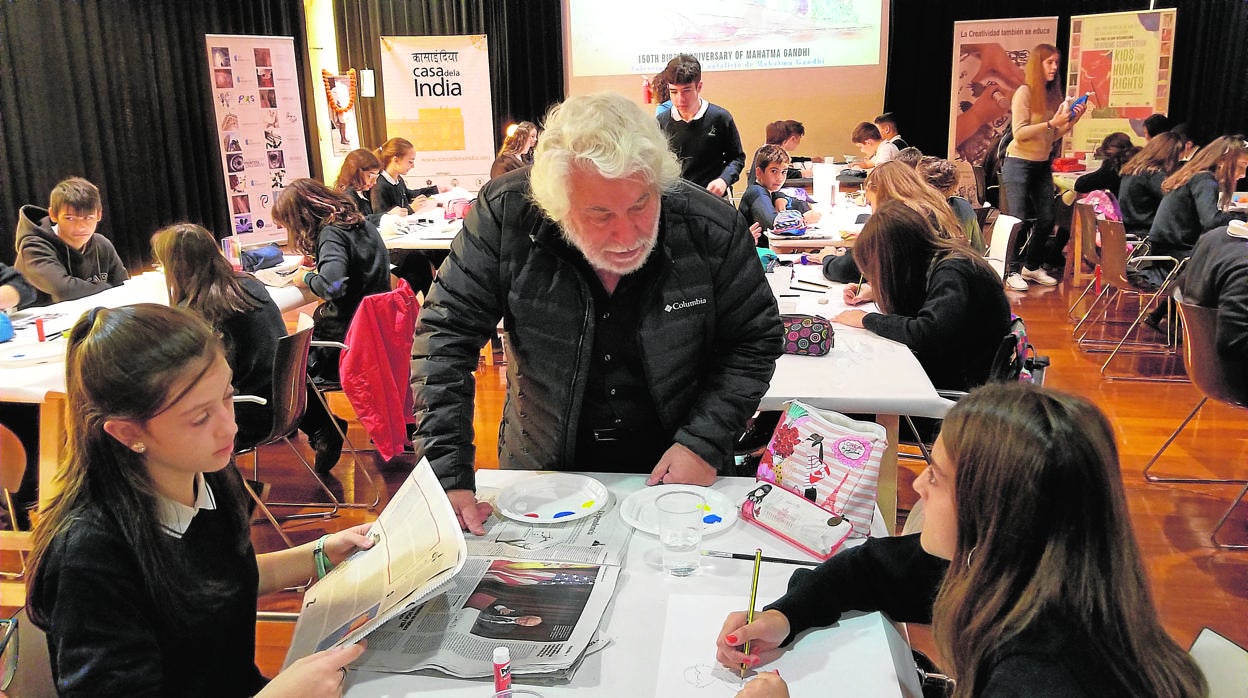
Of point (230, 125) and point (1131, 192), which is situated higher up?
point (230, 125)

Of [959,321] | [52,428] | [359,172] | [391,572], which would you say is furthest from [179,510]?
[359,172]

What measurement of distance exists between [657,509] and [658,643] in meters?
0.40

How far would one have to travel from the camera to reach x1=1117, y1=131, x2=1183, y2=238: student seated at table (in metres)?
6.12

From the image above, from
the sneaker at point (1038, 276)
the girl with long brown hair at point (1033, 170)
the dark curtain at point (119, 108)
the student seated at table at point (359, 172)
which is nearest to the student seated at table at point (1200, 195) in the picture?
the girl with long brown hair at point (1033, 170)

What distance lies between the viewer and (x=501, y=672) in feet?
3.87

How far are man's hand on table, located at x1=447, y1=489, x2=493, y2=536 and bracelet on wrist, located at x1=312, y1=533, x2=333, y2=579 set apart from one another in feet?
0.76

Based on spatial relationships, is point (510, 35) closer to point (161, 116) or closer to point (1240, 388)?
point (161, 116)

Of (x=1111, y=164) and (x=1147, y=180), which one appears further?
(x=1111, y=164)

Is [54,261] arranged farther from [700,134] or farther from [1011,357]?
[1011,357]

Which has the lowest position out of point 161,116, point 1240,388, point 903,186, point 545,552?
point 1240,388

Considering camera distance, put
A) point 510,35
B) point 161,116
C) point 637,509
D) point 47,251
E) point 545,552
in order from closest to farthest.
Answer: point 545,552, point 637,509, point 47,251, point 161,116, point 510,35

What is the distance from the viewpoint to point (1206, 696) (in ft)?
3.60

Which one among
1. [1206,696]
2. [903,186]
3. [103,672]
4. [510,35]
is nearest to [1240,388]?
[903,186]

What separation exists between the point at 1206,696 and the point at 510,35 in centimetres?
978
